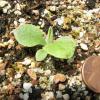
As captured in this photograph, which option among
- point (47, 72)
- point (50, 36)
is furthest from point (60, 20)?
point (47, 72)

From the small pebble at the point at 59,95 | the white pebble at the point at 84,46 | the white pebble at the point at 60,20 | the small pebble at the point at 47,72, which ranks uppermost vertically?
the white pebble at the point at 60,20

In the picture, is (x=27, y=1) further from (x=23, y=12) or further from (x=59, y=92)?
(x=59, y=92)

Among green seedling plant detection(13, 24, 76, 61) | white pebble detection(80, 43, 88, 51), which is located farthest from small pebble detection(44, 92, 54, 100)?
white pebble detection(80, 43, 88, 51)

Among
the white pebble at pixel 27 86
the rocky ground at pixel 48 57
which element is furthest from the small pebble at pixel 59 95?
the white pebble at pixel 27 86

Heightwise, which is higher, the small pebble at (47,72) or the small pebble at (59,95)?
the small pebble at (47,72)

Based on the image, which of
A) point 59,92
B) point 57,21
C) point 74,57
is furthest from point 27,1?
point 59,92

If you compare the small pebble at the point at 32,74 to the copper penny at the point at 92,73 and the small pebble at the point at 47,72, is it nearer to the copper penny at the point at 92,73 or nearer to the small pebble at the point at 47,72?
the small pebble at the point at 47,72
